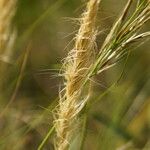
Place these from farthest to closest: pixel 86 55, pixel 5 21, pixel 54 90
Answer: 1. pixel 54 90
2. pixel 5 21
3. pixel 86 55

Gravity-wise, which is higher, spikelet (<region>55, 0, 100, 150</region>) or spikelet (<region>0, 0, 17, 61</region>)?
spikelet (<region>0, 0, 17, 61</region>)

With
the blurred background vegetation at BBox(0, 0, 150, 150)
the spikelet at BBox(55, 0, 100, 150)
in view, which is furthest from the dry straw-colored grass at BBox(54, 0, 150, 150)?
the blurred background vegetation at BBox(0, 0, 150, 150)

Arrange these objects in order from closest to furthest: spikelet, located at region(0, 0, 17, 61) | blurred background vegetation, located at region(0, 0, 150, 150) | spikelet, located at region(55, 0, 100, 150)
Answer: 1. spikelet, located at region(55, 0, 100, 150)
2. spikelet, located at region(0, 0, 17, 61)
3. blurred background vegetation, located at region(0, 0, 150, 150)

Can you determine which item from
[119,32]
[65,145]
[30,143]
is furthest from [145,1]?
[30,143]

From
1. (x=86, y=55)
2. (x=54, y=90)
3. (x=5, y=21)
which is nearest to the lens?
(x=86, y=55)

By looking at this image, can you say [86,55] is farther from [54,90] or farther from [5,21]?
[54,90]

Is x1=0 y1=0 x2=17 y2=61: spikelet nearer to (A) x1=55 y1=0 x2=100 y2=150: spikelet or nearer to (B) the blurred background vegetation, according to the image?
(B) the blurred background vegetation

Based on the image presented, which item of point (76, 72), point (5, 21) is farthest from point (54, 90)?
point (76, 72)
